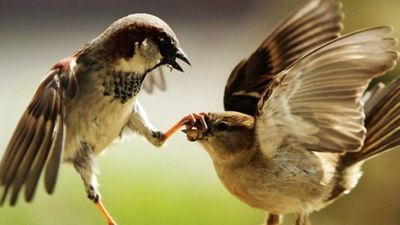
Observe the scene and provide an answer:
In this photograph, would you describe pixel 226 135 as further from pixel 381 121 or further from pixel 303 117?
pixel 381 121

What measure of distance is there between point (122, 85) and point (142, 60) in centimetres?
8

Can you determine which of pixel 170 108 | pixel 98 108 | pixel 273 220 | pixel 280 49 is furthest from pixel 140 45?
pixel 170 108

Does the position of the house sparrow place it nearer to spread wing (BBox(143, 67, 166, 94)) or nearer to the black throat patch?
the black throat patch

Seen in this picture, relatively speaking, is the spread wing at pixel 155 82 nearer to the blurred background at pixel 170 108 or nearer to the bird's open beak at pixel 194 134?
the bird's open beak at pixel 194 134

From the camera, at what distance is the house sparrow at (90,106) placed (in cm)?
121

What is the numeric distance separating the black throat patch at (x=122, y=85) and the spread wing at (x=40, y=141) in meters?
0.08

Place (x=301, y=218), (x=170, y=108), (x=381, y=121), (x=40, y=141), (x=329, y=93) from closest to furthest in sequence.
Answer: (x=40, y=141), (x=329, y=93), (x=301, y=218), (x=381, y=121), (x=170, y=108)

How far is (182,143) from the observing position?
366 centimetres

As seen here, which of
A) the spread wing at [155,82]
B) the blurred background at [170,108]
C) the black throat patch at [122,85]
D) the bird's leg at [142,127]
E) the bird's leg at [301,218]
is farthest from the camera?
the blurred background at [170,108]

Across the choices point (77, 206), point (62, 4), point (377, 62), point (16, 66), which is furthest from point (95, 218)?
point (62, 4)

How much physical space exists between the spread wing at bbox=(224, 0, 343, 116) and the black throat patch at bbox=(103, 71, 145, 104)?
255mm

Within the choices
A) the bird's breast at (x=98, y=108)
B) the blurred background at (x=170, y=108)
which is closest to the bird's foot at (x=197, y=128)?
the bird's breast at (x=98, y=108)

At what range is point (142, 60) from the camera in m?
1.33

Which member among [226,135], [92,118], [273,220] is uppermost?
[92,118]
